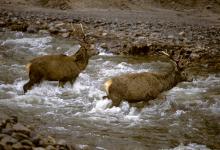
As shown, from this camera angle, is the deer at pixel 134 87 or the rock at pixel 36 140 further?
the deer at pixel 134 87

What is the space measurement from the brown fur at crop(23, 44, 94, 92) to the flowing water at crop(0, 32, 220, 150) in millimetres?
233

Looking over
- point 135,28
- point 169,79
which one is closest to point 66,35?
point 135,28

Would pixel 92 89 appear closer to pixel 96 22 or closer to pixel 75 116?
pixel 75 116

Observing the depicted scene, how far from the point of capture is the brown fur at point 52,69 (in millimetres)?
10703

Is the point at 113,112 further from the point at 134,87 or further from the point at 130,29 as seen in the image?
the point at 130,29

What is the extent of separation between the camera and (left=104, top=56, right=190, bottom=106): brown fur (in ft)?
31.0

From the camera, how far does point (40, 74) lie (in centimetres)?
1076

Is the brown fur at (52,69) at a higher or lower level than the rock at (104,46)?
higher

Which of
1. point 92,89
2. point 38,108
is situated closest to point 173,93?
point 92,89

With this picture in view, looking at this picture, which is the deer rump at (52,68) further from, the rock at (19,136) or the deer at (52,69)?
the rock at (19,136)

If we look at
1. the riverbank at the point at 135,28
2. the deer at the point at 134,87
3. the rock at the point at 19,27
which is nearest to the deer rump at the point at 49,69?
the deer at the point at 134,87

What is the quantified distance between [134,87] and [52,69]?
225 cm

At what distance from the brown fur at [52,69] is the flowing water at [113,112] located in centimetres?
23

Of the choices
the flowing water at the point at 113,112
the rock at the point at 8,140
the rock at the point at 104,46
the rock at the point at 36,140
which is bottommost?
the flowing water at the point at 113,112
